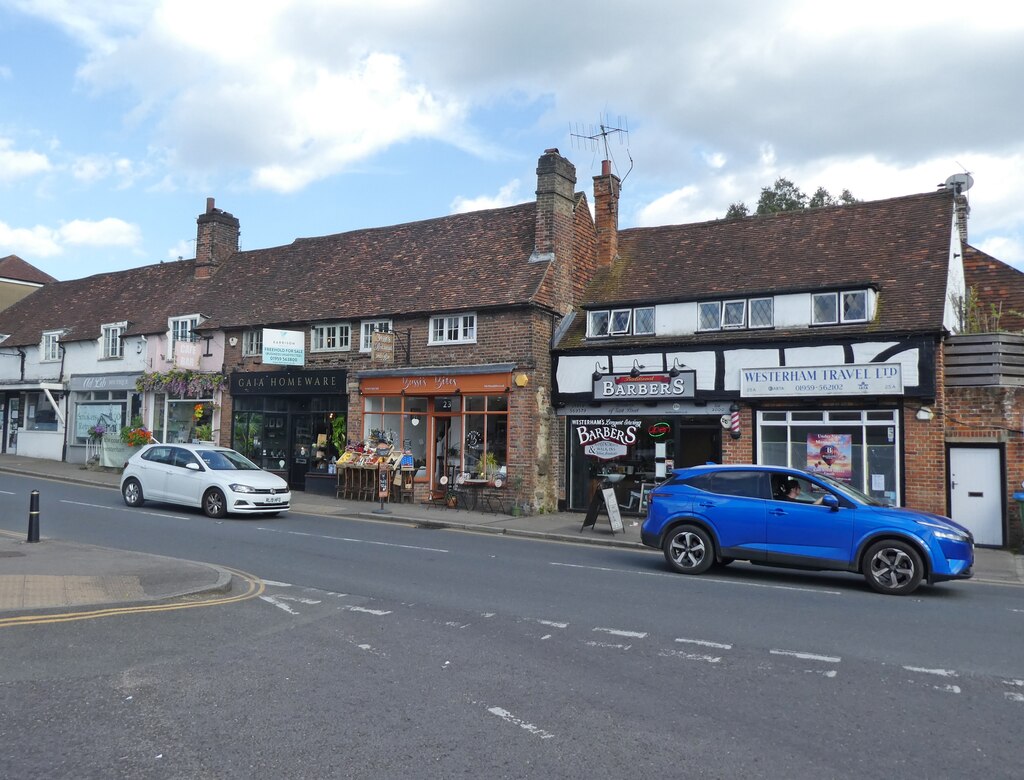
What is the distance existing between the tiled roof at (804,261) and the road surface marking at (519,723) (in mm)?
13166

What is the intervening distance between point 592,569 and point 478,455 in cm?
906

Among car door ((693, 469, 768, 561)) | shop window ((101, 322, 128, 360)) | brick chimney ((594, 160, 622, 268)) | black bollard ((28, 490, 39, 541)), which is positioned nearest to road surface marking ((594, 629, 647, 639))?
car door ((693, 469, 768, 561))

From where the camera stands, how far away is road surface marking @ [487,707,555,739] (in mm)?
5266

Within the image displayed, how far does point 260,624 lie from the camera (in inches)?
319

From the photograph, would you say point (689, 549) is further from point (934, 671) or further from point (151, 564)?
point (151, 564)

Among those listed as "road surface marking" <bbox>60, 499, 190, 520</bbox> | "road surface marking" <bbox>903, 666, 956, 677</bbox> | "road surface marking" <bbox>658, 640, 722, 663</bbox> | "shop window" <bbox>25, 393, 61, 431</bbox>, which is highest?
"shop window" <bbox>25, 393, 61, 431</bbox>

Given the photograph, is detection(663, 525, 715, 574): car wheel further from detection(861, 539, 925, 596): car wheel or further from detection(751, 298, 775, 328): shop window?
detection(751, 298, 775, 328): shop window

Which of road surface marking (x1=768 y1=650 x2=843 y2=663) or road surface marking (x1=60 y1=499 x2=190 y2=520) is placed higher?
road surface marking (x1=60 y1=499 x2=190 y2=520)

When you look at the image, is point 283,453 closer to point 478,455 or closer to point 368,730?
point 478,455

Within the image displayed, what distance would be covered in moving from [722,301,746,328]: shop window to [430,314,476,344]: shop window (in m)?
6.19

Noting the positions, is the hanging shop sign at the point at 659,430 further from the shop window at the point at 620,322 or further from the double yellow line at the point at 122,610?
the double yellow line at the point at 122,610

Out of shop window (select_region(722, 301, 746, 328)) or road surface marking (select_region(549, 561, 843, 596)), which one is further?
shop window (select_region(722, 301, 746, 328))

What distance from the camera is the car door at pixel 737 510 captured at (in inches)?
452

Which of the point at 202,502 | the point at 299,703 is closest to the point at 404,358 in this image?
the point at 202,502
